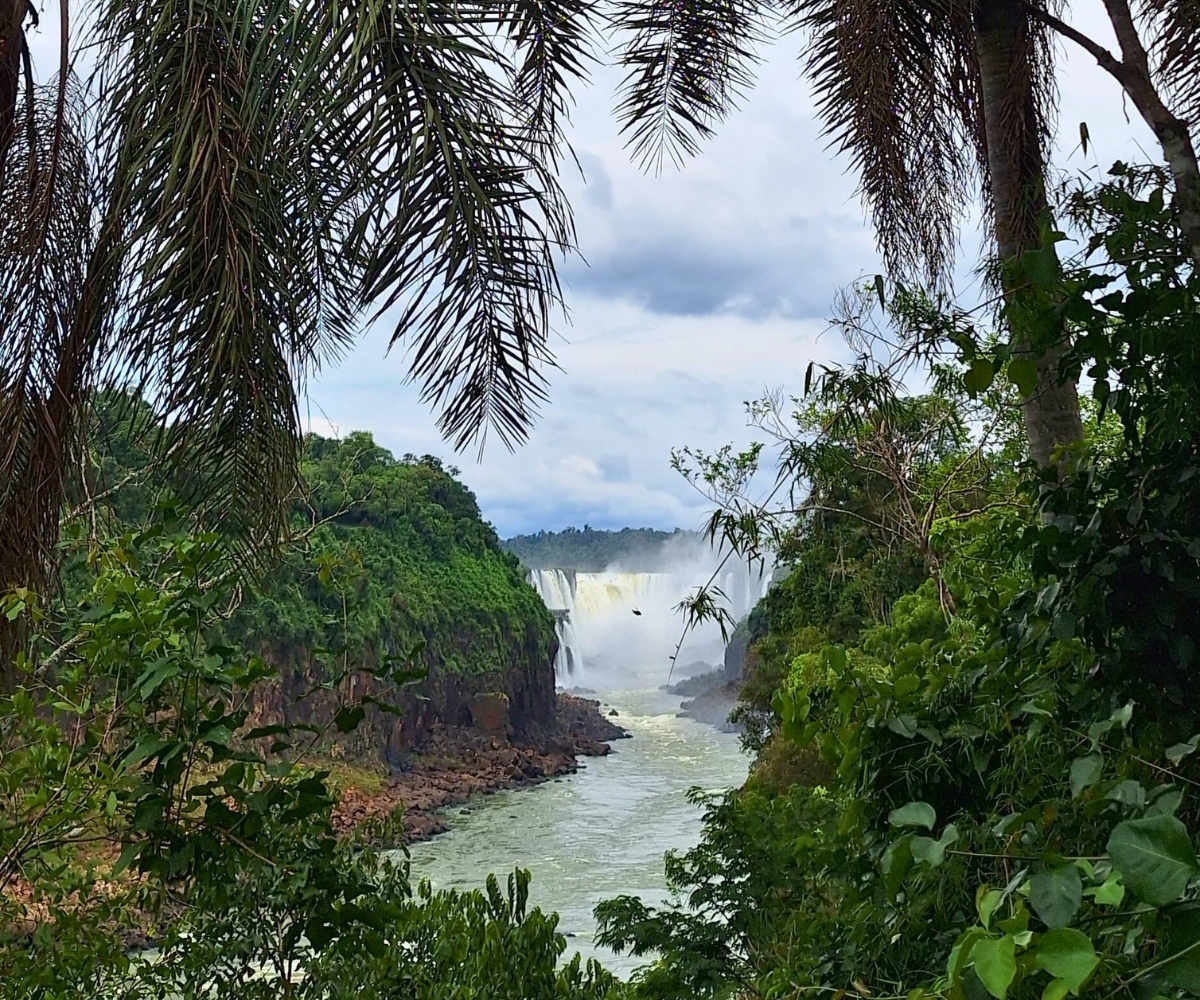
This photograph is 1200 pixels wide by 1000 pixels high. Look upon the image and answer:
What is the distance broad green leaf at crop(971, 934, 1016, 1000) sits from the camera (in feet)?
1.72

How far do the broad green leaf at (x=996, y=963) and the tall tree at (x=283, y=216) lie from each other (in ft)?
4.67

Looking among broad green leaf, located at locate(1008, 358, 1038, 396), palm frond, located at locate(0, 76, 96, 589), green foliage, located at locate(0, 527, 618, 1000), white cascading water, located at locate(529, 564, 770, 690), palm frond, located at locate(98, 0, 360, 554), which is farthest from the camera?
white cascading water, located at locate(529, 564, 770, 690)

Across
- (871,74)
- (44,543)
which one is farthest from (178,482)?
(871,74)

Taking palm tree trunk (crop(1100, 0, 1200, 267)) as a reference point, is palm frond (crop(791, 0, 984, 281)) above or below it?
above

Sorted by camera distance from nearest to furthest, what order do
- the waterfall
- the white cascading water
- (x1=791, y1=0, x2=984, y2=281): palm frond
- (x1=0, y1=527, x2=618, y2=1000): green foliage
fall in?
1. (x1=0, y1=527, x2=618, y2=1000): green foliage
2. (x1=791, y1=0, x2=984, y2=281): palm frond
3. the white cascading water
4. the waterfall

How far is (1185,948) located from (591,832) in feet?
56.5

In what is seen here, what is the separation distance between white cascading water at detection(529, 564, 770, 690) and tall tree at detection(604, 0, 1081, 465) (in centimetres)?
1767

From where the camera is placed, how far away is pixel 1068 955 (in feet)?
1.77

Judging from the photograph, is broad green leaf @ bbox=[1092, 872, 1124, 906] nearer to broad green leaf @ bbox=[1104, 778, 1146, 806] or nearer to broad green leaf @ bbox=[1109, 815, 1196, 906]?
broad green leaf @ bbox=[1109, 815, 1196, 906]

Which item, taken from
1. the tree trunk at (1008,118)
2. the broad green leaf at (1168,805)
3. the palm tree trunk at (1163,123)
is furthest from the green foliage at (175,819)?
the tree trunk at (1008,118)

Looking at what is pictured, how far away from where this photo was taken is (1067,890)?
64 centimetres

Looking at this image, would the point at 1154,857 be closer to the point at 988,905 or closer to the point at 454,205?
the point at 988,905

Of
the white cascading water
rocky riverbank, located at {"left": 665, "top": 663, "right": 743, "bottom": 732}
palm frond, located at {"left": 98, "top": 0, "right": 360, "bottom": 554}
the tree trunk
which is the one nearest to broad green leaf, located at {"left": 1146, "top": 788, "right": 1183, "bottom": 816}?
palm frond, located at {"left": 98, "top": 0, "right": 360, "bottom": 554}

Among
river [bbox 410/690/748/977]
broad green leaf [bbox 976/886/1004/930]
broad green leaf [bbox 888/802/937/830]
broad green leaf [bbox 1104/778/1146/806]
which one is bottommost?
river [bbox 410/690/748/977]
